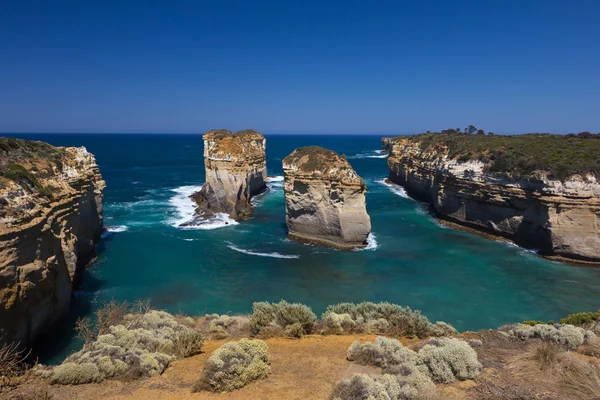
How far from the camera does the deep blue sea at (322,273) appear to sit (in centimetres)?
2073

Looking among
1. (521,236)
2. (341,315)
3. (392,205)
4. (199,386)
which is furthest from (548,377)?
(392,205)

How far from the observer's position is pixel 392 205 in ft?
147

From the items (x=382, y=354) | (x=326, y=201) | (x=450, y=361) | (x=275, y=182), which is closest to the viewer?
(x=450, y=361)

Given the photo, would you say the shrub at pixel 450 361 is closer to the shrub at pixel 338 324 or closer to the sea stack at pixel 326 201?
the shrub at pixel 338 324

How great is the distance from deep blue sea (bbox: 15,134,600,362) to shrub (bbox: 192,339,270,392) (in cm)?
1132

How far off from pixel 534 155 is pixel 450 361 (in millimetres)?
29277

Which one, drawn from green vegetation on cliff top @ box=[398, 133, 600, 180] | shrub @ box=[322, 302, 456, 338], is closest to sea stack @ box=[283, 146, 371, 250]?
green vegetation on cliff top @ box=[398, 133, 600, 180]

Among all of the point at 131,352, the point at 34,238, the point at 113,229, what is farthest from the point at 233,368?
the point at 113,229

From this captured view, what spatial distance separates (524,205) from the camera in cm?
3038

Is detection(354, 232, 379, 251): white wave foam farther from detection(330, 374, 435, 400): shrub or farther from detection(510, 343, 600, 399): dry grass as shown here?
detection(330, 374, 435, 400): shrub

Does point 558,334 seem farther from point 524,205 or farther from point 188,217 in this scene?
point 188,217

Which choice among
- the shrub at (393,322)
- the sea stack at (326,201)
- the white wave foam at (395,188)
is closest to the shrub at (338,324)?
the shrub at (393,322)

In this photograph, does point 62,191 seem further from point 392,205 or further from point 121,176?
point 121,176

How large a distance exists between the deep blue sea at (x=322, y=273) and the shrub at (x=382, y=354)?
433 inches
